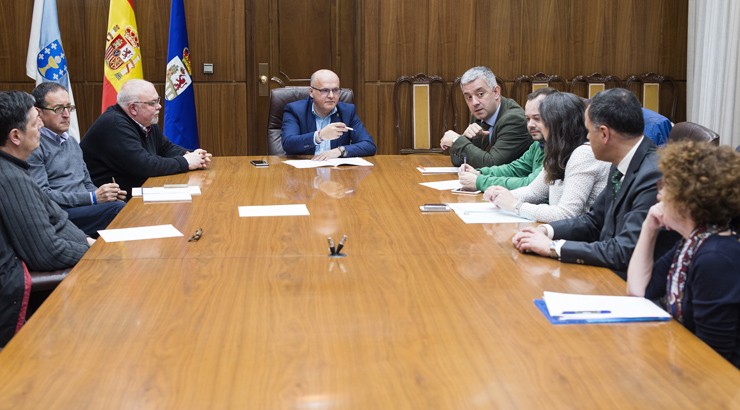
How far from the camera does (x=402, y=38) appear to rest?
24.9ft

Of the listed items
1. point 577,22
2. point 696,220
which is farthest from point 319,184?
point 577,22

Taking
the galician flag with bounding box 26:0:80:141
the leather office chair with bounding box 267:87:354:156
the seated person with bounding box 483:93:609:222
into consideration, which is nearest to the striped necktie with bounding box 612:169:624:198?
the seated person with bounding box 483:93:609:222

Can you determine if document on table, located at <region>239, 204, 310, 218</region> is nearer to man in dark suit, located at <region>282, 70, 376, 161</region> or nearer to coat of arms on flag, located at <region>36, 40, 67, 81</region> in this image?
man in dark suit, located at <region>282, 70, 376, 161</region>

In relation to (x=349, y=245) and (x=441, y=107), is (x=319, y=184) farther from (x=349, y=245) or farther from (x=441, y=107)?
(x=441, y=107)

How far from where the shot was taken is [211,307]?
2.31 metres

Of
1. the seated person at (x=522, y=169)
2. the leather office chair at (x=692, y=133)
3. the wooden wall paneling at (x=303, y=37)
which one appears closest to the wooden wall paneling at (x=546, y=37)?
the wooden wall paneling at (x=303, y=37)

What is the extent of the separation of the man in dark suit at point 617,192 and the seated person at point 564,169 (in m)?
0.20

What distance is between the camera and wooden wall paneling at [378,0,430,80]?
755 cm

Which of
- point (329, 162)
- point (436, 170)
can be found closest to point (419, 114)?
point (329, 162)

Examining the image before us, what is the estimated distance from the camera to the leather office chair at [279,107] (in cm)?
579

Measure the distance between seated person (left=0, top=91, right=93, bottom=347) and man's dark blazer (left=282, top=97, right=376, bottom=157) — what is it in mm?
2183

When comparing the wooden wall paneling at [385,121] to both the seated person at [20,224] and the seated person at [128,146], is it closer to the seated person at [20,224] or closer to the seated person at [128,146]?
the seated person at [128,146]

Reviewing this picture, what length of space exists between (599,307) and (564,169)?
1.38m

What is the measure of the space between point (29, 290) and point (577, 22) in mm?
5925
